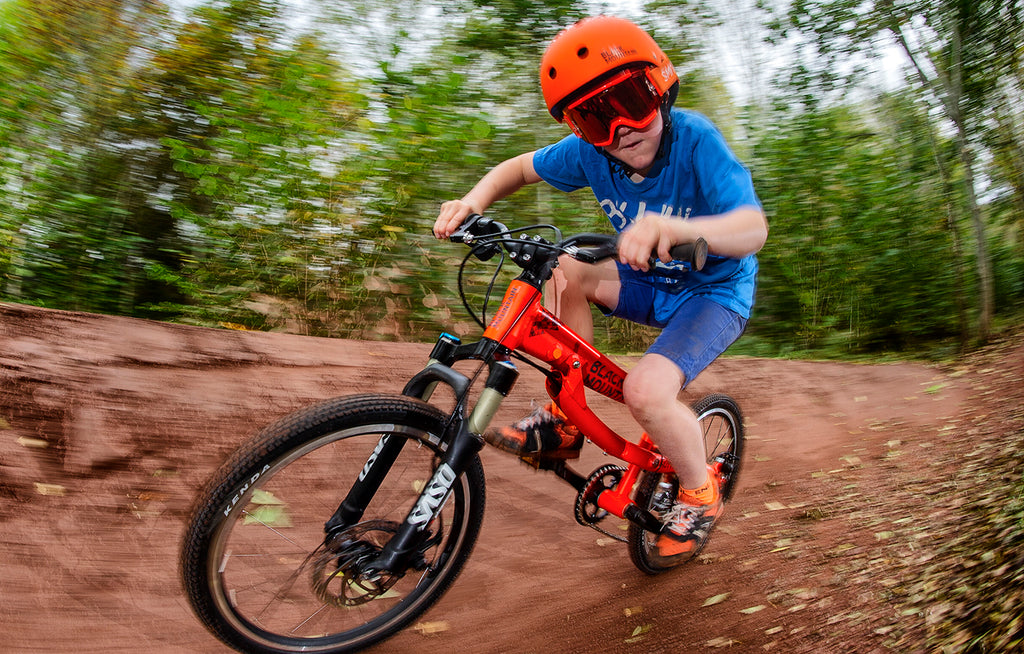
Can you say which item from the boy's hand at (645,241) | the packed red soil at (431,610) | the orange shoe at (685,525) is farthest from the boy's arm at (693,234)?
the packed red soil at (431,610)

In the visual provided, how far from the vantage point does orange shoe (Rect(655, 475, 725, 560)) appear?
2.60 meters

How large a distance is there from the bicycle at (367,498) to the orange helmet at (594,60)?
1.54 ft

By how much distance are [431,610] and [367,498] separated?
2.33ft

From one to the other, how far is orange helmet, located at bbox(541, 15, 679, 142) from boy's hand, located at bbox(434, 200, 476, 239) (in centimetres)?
46

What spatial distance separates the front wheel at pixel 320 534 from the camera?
1.75m

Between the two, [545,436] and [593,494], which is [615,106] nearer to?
[545,436]

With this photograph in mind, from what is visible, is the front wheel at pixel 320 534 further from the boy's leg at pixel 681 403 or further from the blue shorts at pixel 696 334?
the blue shorts at pixel 696 334

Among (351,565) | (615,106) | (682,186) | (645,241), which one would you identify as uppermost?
(615,106)

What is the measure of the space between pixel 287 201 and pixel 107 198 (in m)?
1.13

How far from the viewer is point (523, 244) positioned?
2.06 metres

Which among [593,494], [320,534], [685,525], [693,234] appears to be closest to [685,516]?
[685,525]

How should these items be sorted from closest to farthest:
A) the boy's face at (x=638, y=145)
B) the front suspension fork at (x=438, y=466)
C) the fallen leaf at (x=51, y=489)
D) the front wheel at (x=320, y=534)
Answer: the front wheel at (x=320, y=534)
the front suspension fork at (x=438, y=466)
the boy's face at (x=638, y=145)
the fallen leaf at (x=51, y=489)

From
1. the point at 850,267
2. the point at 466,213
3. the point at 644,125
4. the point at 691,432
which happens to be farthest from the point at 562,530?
the point at 850,267

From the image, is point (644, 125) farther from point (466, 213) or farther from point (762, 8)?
point (762, 8)
